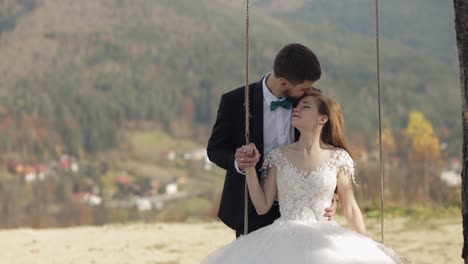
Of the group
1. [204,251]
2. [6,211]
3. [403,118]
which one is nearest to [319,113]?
[204,251]

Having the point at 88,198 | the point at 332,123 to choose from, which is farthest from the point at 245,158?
the point at 88,198

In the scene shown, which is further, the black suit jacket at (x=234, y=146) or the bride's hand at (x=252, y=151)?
the black suit jacket at (x=234, y=146)

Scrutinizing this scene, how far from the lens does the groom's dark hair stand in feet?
11.2

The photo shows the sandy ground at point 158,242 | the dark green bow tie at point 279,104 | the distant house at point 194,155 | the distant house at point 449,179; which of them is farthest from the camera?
the distant house at point 194,155

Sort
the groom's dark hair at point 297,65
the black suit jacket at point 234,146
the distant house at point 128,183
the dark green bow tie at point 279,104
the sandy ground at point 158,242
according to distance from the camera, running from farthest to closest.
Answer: the distant house at point 128,183 < the sandy ground at point 158,242 < the black suit jacket at point 234,146 < the dark green bow tie at point 279,104 < the groom's dark hair at point 297,65

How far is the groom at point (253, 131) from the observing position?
11.8 ft

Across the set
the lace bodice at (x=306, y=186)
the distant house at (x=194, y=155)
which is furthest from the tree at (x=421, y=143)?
the lace bodice at (x=306, y=186)

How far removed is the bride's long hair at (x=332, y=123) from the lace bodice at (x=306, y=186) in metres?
0.10

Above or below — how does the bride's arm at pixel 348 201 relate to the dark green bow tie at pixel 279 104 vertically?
below

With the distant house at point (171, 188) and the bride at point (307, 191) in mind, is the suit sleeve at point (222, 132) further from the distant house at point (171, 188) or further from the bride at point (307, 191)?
the distant house at point (171, 188)

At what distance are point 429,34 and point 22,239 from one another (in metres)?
113

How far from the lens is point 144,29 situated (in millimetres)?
95688

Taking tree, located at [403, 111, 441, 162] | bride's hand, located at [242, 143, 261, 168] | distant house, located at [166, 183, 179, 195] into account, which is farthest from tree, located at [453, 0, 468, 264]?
distant house, located at [166, 183, 179, 195]

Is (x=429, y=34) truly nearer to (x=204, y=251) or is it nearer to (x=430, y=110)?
(x=430, y=110)
